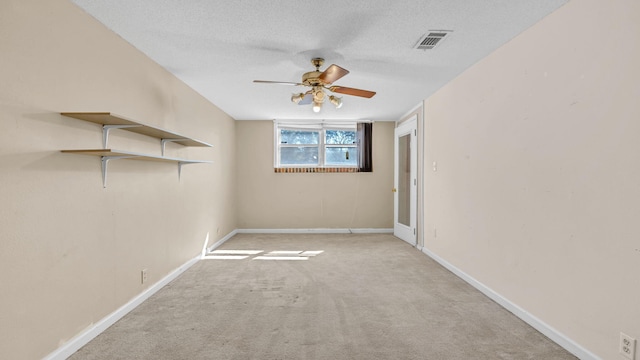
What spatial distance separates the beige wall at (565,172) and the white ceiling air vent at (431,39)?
0.60 meters

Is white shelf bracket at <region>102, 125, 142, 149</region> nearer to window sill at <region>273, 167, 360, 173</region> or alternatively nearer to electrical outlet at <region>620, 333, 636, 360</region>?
electrical outlet at <region>620, 333, 636, 360</region>

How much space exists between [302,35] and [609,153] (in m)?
2.20

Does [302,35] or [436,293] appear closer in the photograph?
[302,35]

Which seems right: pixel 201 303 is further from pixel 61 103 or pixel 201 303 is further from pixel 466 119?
pixel 466 119

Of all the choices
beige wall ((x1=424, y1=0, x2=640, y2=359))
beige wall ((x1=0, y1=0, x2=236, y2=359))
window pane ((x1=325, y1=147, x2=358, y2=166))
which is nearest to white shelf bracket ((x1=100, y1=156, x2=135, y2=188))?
beige wall ((x1=0, y1=0, x2=236, y2=359))

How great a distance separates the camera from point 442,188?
4.17 m

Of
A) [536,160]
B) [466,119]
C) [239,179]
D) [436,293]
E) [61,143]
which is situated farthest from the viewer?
[239,179]

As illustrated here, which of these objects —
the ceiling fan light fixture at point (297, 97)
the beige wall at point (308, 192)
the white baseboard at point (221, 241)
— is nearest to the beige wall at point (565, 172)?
the ceiling fan light fixture at point (297, 97)

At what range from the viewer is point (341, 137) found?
663cm

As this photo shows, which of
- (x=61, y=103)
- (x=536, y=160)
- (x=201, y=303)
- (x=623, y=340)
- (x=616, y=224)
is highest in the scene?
(x=61, y=103)

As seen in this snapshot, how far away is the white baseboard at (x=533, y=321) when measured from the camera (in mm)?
1994

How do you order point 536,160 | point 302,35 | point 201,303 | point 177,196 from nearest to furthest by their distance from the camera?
point 536,160
point 302,35
point 201,303
point 177,196

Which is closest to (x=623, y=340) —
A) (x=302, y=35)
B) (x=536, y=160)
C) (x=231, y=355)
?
(x=536, y=160)

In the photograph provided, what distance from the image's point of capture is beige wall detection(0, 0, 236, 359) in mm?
1703
